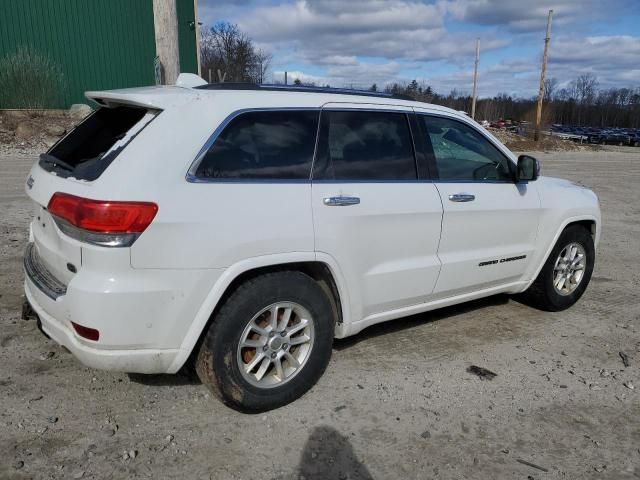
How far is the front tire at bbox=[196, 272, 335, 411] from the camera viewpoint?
303cm

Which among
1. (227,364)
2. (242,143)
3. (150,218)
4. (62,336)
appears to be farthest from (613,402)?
(62,336)

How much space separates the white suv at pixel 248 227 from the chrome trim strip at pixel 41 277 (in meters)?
0.01

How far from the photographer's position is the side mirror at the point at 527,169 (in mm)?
4312

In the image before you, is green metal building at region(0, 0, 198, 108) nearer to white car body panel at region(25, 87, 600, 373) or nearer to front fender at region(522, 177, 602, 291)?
front fender at region(522, 177, 602, 291)

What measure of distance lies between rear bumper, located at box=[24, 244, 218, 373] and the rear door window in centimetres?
57

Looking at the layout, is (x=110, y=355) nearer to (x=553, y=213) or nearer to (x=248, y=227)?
(x=248, y=227)

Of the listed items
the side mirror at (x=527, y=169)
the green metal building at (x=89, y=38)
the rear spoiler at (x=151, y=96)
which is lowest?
the side mirror at (x=527, y=169)

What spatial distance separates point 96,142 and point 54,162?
0.33 m

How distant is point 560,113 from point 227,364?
379 feet

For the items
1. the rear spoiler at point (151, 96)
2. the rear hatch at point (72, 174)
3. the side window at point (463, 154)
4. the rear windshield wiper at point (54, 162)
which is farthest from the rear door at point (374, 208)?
the rear windshield wiper at point (54, 162)

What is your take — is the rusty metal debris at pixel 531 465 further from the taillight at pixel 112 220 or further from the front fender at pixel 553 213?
the taillight at pixel 112 220

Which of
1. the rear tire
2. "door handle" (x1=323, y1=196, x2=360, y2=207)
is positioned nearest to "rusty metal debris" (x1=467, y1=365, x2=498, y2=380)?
the rear tire

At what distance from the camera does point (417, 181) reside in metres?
3.82

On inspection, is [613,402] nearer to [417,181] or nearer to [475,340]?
[475,340]
